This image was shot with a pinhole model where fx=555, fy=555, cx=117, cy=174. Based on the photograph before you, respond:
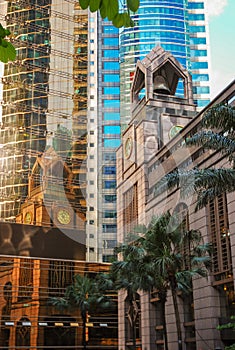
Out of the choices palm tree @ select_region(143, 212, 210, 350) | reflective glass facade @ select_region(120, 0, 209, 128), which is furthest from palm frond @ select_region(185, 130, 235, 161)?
reflective glass facade @ select_region(120, 0, 209, 128)

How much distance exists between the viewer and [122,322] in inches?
2089

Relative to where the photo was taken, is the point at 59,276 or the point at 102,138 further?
the point at 102,138

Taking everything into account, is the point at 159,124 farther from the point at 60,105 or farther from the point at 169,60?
the point at 60,105

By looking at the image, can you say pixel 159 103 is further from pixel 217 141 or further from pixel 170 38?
pixel 170 38

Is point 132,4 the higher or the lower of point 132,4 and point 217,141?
the lower

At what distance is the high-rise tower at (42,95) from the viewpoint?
2330 inches

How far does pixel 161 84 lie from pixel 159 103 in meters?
3.80

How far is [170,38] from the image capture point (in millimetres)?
97125

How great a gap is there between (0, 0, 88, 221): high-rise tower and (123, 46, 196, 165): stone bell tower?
959cm

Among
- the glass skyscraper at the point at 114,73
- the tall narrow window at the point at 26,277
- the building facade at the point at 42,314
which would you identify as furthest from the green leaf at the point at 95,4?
the glass skyscraper at the point at 114,73

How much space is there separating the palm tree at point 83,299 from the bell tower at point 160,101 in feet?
48.6

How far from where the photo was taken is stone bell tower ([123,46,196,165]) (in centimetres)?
4997

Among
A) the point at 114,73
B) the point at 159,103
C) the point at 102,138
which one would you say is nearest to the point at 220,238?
the point at 159,103

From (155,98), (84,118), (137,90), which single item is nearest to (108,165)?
(84,118)
